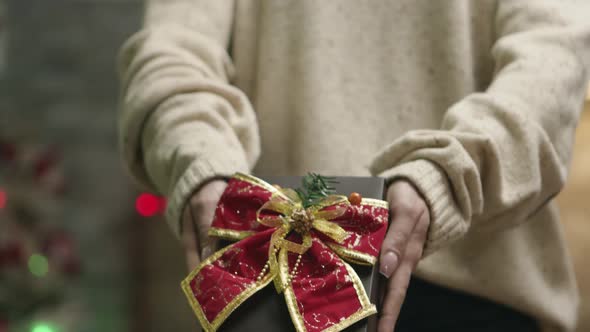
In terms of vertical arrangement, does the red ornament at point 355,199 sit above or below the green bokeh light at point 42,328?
above

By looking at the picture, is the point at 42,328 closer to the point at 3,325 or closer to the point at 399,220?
the point at 3,325

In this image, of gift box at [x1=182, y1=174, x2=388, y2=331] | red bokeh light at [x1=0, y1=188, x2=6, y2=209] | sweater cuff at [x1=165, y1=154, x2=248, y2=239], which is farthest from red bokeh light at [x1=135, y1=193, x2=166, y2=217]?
gift box at [x1=182, y1=174, x2=388, y2=331]

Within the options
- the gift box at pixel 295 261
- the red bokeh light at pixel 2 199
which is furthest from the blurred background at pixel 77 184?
the gift box at pixel 295 261

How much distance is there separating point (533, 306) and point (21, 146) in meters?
1.32

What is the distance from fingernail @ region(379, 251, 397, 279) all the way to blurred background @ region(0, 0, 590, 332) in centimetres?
109

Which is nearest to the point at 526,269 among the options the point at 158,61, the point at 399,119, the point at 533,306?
the point at 533,306

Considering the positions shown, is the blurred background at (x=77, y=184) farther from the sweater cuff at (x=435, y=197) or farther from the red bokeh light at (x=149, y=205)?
the sweater cuff at (x=435, y=197)

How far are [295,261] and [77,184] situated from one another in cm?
133

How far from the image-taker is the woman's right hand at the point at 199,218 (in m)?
0.58

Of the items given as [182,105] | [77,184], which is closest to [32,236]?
[77,184]

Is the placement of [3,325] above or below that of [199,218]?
below

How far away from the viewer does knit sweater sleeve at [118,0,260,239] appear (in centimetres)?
62

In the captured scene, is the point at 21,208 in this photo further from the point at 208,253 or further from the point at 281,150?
the point at 208,253

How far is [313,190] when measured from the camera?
20.3 inches
